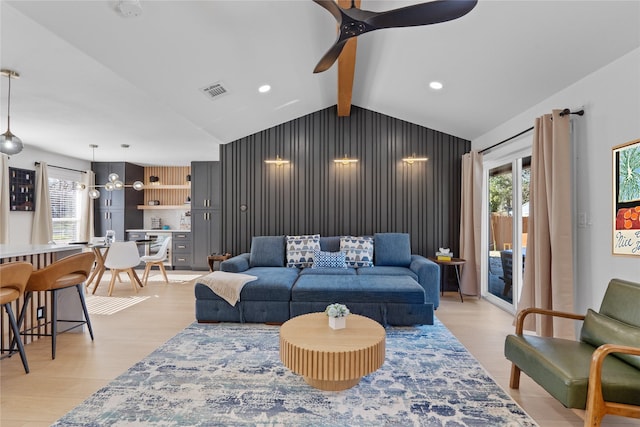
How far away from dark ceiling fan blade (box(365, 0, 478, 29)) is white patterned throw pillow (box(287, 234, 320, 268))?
3.26m

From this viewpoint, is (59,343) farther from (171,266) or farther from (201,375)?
(171,266)

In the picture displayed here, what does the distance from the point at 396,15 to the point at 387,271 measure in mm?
3175

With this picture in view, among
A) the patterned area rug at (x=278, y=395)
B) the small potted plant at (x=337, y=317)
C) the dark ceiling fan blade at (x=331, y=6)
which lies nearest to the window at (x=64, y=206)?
the patterned area rug at (x=278, y=395)

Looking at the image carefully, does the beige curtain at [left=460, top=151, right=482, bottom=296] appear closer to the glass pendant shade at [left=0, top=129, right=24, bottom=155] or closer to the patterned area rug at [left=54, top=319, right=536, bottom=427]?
the patterned area rug at [left=54, top=319, right=536, bottom=427]

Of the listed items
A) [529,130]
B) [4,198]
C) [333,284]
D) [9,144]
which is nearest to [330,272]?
[333,284]

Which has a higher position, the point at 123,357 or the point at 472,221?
the point at 472,221

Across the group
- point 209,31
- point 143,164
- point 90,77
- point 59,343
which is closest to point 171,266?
point 143,164

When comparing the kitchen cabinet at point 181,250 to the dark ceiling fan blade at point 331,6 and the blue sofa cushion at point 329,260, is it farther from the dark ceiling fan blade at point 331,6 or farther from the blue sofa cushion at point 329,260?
the dark ceiling fan blade at point 331,6

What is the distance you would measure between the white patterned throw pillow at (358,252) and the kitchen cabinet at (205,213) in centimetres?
371

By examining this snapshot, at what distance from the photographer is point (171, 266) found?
7.31 metres

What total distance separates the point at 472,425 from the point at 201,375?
1913 mm

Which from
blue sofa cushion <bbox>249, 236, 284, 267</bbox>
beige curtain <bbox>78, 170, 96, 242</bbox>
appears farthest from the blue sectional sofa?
beige curtain <bbox>78, 170, 96, 242</bbox>

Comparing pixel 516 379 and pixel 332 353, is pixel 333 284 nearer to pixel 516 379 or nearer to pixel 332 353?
pixel 332 353

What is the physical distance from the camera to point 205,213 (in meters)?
7.23
